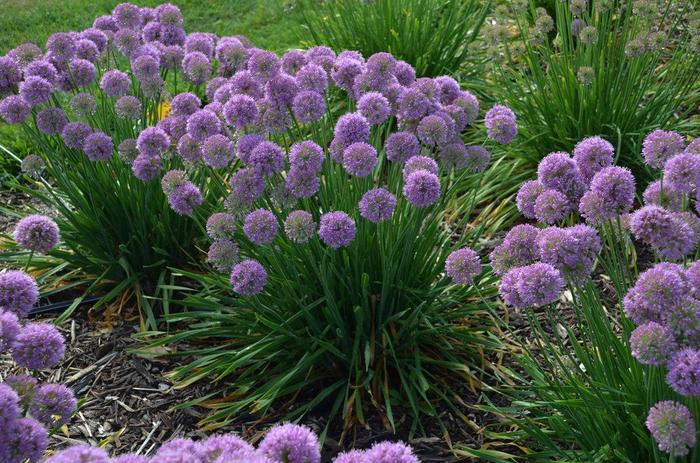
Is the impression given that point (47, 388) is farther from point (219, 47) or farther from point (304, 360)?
point (219, 47)

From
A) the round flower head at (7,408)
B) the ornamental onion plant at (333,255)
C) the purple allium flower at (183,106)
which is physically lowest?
the ornamental onion plant at (333,255)

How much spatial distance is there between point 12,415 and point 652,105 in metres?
4.34

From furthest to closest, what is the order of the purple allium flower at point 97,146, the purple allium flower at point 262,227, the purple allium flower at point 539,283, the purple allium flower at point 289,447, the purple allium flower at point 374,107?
the purple allium flower at point 97,146
the purple allium flower at point 374,107
the purple allium flower at point 262,227
the purple allium flower at point 539,283
the purple allium flower at point 289,447

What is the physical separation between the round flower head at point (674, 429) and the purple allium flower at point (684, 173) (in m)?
0.68

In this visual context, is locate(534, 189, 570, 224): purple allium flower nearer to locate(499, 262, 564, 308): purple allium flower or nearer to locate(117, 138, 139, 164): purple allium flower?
locate(499, 262, 564, 308): purple allium flower

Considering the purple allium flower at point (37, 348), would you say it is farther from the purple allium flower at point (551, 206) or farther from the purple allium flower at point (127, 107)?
the purple allium flower at point (127, 107)

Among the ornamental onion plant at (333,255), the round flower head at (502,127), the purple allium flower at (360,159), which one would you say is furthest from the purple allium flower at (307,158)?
the round flower head at (502,127)

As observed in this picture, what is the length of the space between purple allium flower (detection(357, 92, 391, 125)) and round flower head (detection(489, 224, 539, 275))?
903 mm

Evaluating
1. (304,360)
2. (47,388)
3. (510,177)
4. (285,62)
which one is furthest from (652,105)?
(47,388)

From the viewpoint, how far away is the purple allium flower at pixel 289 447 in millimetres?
1539

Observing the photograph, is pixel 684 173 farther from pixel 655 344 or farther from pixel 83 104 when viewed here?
pixel 83 104

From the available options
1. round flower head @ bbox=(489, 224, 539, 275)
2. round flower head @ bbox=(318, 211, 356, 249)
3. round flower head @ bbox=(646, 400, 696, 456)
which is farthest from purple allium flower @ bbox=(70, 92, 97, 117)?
round flower head @ bbox=(646, 400, 696, 456)

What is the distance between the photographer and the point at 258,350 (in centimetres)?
341

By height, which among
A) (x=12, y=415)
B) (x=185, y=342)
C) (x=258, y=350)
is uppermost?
(x=12, y=415)
